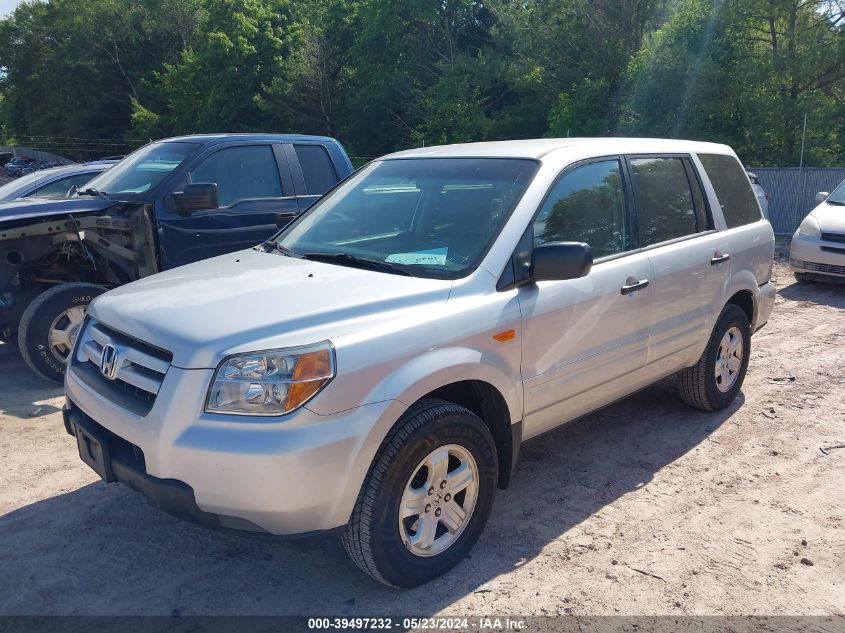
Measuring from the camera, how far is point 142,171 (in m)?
6.83

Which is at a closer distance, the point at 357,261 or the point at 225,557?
the point at 225,557

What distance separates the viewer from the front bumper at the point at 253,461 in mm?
2715

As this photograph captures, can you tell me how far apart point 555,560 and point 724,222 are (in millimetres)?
2863

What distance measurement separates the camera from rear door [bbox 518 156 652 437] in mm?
3654

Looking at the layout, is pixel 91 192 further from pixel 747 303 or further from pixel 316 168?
pixel 747 303

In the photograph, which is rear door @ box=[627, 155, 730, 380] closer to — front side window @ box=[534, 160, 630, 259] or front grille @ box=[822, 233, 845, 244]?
front side window @ box=[534, 160, 630, 259]

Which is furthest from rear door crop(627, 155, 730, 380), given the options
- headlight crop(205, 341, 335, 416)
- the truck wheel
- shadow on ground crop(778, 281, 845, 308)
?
shadow on ground crop(778, 281, 845, 308)

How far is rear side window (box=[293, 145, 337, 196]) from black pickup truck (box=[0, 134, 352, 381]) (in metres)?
0.01

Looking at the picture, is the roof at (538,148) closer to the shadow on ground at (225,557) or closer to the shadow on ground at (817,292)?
the shadow on ground at (225,557)

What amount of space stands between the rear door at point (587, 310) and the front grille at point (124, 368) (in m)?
1.68

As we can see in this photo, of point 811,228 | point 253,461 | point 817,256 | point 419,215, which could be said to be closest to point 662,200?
point 419,215

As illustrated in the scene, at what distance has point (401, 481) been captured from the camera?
303cm

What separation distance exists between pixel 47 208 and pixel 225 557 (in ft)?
13.2

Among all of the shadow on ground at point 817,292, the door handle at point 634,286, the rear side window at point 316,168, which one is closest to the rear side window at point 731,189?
the door handle at point 634,286
